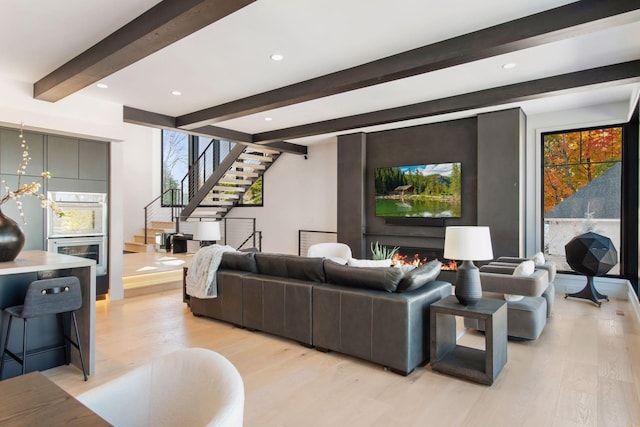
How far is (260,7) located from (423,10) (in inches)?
51.7

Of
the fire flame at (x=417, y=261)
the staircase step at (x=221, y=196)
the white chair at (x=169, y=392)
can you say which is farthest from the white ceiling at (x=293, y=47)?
the staircase step at (x=221, y=196)

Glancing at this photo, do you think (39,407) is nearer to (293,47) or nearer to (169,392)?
(169,392)

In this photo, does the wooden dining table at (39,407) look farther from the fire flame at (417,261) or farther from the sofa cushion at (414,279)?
the fire flame at (417,261)

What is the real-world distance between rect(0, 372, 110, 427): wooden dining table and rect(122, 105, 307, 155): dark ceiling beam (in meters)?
5.35

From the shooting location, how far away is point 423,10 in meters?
3.08

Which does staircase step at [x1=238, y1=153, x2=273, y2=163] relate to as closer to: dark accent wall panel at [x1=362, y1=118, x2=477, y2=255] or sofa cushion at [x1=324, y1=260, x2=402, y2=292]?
dark accent wall panel at [x1=362, y1=118, x2=477, y2=255]

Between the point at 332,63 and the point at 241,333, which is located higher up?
the point at 332,63

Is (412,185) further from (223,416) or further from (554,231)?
(223,416)

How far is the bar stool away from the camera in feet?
9.25

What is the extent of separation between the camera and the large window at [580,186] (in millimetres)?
5812

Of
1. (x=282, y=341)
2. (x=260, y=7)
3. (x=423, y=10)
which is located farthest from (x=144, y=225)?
(x=423, y=10)

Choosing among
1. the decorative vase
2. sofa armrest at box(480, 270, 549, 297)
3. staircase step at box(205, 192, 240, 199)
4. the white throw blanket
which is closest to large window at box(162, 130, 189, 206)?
staircase step at box(205, 192, 240, 199)

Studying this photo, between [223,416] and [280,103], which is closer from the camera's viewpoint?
[223,416]

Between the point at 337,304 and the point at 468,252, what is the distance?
48.8 inches
